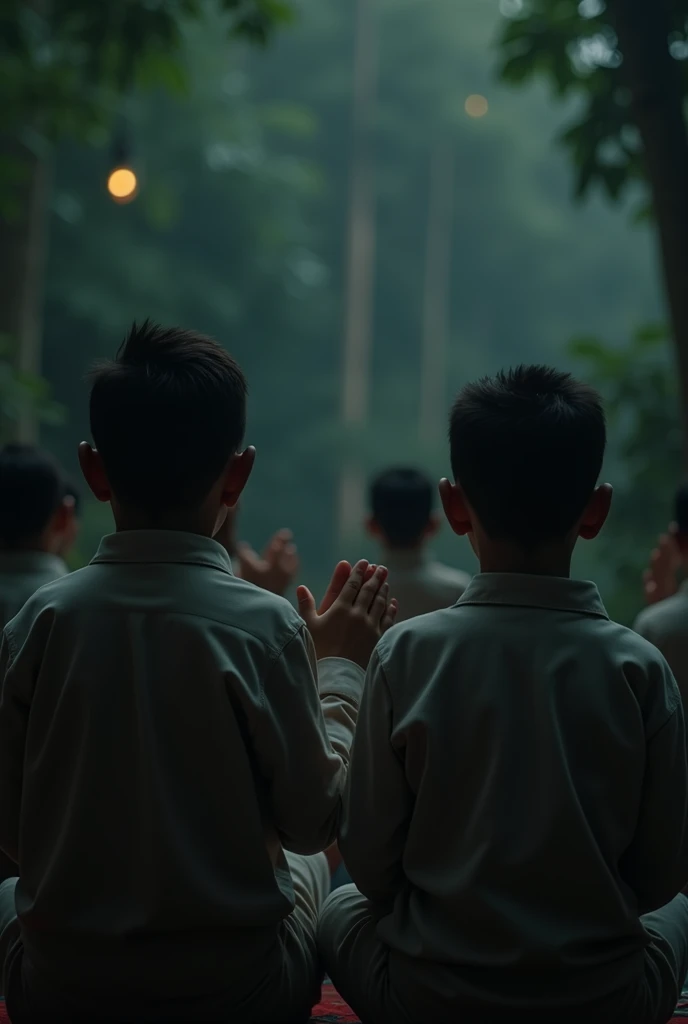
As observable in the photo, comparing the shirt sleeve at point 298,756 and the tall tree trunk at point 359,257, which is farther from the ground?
the tall tree trunk at point 359,257

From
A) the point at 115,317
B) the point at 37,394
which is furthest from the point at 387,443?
the point at 37,394

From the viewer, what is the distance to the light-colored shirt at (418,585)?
13.1 feet

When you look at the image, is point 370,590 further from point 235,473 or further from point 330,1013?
point 330,1013

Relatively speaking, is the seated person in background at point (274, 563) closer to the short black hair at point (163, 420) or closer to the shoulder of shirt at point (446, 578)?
the shoulder of shirt at point (446, 578)

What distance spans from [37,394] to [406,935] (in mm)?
5252

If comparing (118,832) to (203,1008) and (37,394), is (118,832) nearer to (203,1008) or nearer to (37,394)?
(203,1008)

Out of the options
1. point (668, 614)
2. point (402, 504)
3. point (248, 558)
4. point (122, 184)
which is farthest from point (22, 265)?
point (668, 614)

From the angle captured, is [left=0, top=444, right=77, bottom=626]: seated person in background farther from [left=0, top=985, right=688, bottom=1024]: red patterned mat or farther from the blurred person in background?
[left=0, top=985, right=688, bottom=1024]: red patterned mat

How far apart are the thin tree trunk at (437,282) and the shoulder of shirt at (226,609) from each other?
83.0 feet

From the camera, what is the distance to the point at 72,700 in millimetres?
1582

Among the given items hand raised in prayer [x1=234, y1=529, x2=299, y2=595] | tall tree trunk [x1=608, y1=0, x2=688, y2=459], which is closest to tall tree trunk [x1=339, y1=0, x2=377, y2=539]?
tall tree trunk [x1=608, y1=0, x2=688, y2=459]

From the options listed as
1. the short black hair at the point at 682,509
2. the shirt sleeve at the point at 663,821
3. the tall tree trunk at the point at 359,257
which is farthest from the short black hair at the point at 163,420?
the tall tree trunk at the point at 359,257

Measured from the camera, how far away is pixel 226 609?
1619 millimetres

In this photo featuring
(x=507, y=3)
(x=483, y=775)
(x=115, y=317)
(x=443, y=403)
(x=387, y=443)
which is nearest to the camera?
(x=483, y=775)
